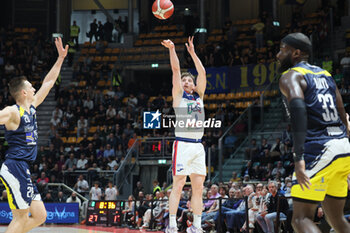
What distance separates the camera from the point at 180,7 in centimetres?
3041

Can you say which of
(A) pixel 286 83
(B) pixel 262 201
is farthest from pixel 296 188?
(B) pixel 262 201

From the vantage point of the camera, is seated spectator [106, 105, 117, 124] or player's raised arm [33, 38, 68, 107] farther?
seated spectator [106, 105, 117, 124]

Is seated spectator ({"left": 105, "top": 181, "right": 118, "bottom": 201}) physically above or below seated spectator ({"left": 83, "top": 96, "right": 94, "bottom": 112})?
below

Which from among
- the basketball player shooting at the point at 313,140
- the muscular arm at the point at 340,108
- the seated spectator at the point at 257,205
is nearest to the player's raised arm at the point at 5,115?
the basketball player shooting at the point at 313,140

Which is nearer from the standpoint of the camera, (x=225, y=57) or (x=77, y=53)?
(x=225, y=57)

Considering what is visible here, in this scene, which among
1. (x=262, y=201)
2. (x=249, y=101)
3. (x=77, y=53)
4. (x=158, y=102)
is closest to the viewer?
(x=262, y=201)

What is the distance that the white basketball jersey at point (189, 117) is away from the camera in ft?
25.5

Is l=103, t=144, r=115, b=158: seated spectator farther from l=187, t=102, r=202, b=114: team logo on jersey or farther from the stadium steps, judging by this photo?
l=187, t=102, r=202, b=114: team logo on jersey

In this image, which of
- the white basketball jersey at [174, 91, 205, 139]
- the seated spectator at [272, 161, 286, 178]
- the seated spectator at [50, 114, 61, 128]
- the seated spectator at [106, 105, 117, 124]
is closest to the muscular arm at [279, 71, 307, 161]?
the white basketball jersey at [174, 91, 205, 139]

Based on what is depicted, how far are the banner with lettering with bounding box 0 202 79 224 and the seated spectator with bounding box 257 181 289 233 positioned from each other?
825 cm

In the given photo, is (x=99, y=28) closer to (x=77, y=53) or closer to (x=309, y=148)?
A: (x=77, y=53)

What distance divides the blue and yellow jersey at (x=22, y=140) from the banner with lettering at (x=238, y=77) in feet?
49.6

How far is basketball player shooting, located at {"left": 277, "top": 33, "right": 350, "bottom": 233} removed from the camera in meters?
4.36

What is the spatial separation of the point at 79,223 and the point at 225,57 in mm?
10127
